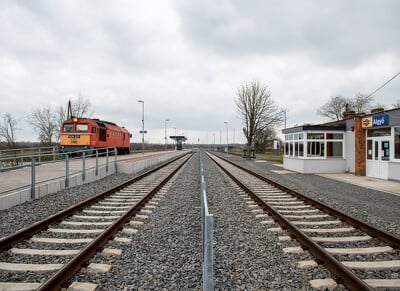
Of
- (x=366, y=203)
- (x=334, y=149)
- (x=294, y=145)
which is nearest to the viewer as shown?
(x=366, y=203)

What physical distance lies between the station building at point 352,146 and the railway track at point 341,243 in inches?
340

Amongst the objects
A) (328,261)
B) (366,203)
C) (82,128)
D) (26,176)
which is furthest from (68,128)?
(328,261)

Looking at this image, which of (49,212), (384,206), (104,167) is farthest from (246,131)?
(49,212)

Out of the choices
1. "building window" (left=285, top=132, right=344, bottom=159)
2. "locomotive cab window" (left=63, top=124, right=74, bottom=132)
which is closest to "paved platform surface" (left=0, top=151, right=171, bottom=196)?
"locomotive cab window" (left=63, top=124, right=74, bottom=132)

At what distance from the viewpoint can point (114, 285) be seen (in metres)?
3.42

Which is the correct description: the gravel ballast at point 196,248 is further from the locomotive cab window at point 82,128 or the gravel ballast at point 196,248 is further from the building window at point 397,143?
the locomotive cab window at point 82,128

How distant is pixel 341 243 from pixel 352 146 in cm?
1418

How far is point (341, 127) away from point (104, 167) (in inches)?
579

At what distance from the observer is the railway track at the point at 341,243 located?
141 inches

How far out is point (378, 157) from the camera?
49.5ft

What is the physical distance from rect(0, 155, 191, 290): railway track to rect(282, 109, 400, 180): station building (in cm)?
1252

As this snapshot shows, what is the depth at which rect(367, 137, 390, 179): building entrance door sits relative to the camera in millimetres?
14358

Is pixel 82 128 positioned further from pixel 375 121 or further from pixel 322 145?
pixel 375 121

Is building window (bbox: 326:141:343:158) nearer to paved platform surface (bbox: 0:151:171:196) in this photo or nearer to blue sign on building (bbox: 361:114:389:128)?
blue sign on building (bbox: 361:114:389:128)
